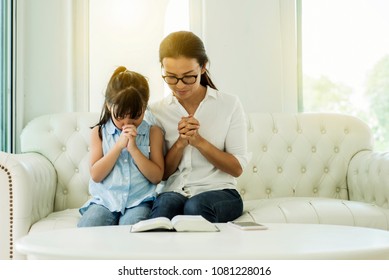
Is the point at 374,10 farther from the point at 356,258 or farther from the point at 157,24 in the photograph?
the point at 356,258

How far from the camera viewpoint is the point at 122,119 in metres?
2.05

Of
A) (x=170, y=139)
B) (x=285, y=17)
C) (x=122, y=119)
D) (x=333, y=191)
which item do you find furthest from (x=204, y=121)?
(x=285, y=17)

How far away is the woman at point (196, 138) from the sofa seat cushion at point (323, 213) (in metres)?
0.16

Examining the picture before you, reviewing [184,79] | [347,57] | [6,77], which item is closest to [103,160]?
[184,79]

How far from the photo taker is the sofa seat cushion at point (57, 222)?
2.02 m

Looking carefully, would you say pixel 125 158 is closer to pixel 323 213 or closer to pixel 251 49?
pixel 323 213

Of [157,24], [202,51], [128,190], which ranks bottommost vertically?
[128,190]

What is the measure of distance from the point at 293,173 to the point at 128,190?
1038mm

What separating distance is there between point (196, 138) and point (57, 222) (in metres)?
0.63

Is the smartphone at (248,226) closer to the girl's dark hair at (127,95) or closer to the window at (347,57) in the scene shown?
the girl's dark hair at (127,95)

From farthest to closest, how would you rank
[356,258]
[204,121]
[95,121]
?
[95,121], [204,121], [356,258]

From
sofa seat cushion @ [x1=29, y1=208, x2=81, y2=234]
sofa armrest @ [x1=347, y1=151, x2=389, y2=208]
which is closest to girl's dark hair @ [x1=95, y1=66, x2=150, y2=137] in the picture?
sofa seat cushion @ [x1=29, y1=208, x2=81, y2=234]

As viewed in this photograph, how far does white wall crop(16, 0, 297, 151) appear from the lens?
291 centimetres

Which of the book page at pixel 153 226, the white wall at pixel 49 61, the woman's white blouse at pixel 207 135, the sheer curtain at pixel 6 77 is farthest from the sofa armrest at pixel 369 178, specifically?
the sheer curtain at pixel 6 77
